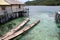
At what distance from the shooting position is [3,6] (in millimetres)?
34812

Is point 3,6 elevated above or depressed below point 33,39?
above

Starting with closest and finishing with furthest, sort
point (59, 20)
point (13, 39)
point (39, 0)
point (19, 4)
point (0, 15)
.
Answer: point (13, 39) < point (0, 15) < point (59, 20) < point (19, 4) < point (39, 0)

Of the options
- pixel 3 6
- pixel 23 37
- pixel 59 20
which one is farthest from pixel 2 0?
pixel 23 37

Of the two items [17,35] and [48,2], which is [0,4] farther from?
[48,2]

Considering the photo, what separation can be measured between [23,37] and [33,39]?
1.61 m

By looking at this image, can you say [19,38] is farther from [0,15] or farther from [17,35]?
[0,15]

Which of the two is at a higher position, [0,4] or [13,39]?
[0,4]

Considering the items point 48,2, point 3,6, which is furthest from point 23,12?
point 48,2

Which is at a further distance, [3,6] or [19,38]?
[3,6]

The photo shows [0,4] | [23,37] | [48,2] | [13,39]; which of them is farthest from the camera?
[48,2]

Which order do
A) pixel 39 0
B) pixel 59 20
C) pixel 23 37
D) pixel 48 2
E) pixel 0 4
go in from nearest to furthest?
pixel 23 37 < pixel 0 4 < pixel 59 20 < pixel 48 2 < pixel 39 0

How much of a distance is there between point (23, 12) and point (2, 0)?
1081cm

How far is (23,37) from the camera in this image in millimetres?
21516

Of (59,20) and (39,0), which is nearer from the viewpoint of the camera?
(59,20)
